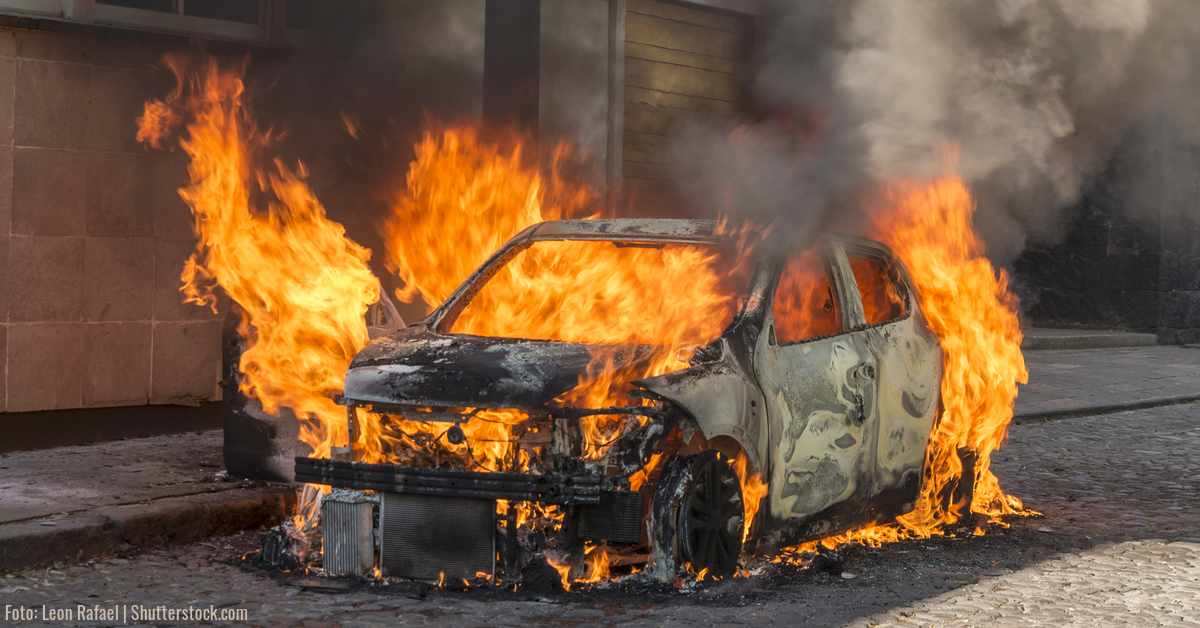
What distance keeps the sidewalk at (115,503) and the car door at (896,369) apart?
2907mm

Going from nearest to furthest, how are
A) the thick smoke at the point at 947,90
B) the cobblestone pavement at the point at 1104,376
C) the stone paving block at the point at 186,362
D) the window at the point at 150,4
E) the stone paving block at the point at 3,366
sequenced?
the thick smoke at the point at 947,90
the stone paving block at the point at 3,366
the window at the point at 150,4
the stone paving block at the point at 186,362
the cobblestone pavement at the point at 1104,376

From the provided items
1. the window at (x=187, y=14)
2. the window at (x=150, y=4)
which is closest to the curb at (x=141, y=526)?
the window at (x=187, y=14)

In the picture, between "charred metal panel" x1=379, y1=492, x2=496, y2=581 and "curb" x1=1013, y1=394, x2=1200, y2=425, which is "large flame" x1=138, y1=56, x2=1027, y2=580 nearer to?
"charred metal panel" x1=379, y1=492, x2=496, y2=581

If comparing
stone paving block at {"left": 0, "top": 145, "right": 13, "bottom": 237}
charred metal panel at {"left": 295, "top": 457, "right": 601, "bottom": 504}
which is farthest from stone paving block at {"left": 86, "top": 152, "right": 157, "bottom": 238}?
charred metal panel at {"left": 295, "top": 457, "right": 601, "bottom": 504}

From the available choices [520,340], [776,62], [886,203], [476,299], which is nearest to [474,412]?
[520,340]

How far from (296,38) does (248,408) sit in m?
3.82

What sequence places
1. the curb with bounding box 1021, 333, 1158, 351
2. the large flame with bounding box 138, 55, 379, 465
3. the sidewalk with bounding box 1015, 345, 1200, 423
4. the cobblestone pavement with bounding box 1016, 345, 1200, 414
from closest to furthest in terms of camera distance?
1. the large flame with bounding box 138, 55, 379, 465
2. the sidewalk with bounding box 1015, 345, 1200, 423
3. the cobblestone pavement with bounding box 1016, 345, 1200, 414
4. the curb with bounding box 1021, 333, 1158, 351

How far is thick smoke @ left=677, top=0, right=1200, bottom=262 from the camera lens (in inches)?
246

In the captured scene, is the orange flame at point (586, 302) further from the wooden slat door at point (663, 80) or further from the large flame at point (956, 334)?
the wooden slat door at point (663, 80)

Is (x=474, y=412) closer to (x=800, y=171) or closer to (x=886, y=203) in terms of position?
Answer: (x=800, y=171)

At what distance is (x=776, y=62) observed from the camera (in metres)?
8.46

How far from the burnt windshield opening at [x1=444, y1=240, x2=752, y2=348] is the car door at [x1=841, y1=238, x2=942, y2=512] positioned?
32.4 inches

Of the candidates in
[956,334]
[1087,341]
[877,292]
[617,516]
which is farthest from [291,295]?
[1087,341]

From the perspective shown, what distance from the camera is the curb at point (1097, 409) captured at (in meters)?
10.7
